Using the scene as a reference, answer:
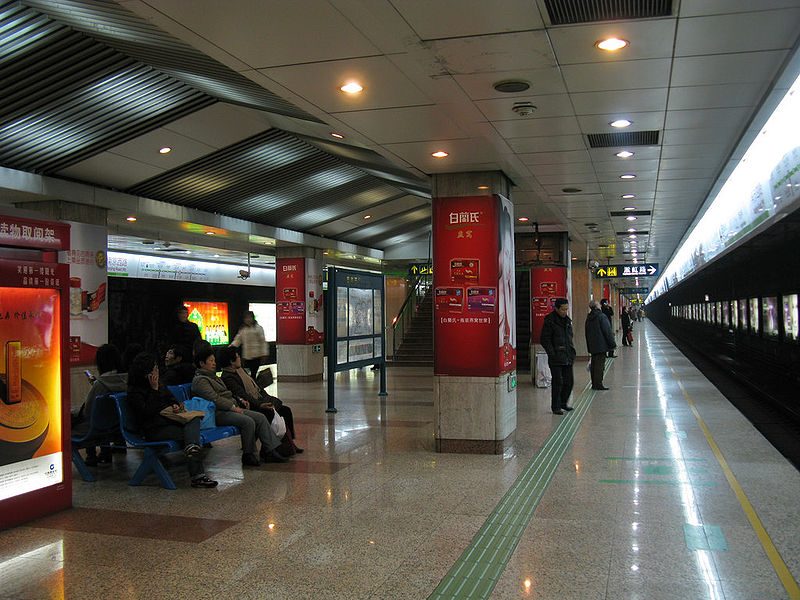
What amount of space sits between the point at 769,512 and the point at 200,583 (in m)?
3.96

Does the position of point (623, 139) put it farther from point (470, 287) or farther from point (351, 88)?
point (351, 88)

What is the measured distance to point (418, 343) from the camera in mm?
21312

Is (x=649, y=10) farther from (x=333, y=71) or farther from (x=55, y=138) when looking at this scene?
(x=55, y=138)

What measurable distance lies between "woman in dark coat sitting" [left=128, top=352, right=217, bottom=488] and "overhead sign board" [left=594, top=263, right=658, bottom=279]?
20295 mm

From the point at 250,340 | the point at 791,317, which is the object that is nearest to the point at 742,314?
the point at 791,317

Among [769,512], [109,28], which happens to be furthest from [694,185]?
[109,28]

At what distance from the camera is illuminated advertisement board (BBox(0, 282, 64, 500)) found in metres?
5.02

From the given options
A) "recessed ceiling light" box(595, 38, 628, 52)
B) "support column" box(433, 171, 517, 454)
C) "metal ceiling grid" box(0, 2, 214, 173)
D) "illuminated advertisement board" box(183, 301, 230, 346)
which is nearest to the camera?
"recessed ceiling light" box(595, 38, 628, 52)

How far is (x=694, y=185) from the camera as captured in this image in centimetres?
972

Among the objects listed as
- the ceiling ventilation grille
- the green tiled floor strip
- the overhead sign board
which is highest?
the ceiling ventilation grille

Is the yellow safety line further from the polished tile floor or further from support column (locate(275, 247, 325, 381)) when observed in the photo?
support column (locate(275, 247, 325, 381))

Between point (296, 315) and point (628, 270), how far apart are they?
13214 mm

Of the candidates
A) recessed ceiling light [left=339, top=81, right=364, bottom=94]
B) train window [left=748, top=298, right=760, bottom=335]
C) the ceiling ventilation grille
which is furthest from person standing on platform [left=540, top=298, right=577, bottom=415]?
the ceiling ventilation grille

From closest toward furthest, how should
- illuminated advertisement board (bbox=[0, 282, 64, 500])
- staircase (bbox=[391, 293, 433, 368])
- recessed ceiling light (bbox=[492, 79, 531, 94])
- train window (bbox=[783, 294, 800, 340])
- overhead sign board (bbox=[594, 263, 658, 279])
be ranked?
illuminated advertisement board (bbox=[0, 282, 64, 500]), recessed ceiling light (bbox=[492, 79, 531, 94]), train window (bbox=[783, 294, 800, 340]), staircase (bbox=[391, 293, 433, 368]), overhead sign board (bbox=[594, 263, 658, 279])
